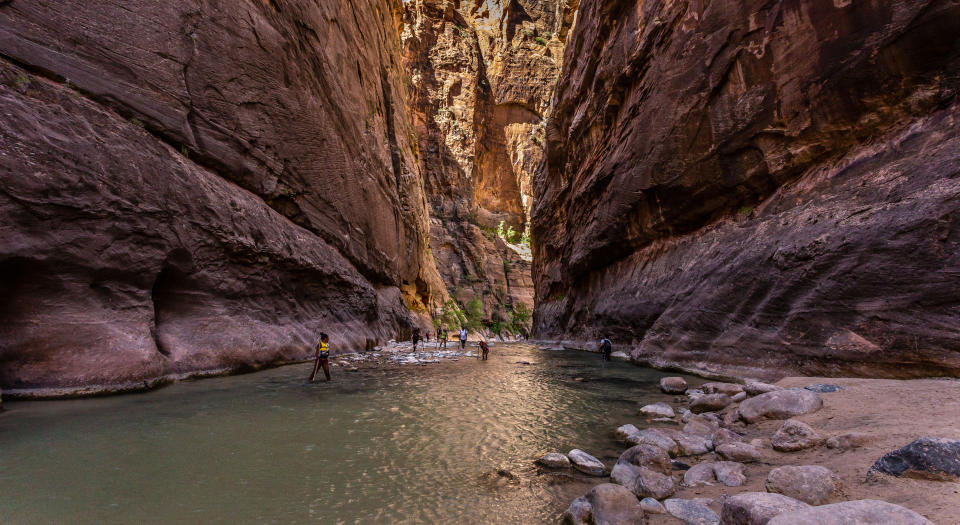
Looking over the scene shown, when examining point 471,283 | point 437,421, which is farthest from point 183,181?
point 471,283

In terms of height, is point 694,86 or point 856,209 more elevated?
point 694,86

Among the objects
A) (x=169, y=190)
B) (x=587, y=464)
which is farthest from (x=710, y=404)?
(x=169, y=190)

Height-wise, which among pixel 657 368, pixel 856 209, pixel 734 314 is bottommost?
pixel 657 368

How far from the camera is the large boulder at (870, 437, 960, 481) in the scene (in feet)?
8.93

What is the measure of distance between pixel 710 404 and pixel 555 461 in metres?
4.24

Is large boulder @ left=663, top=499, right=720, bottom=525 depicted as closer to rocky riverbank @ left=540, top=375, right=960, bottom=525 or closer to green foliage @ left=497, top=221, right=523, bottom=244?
rocky riverbank @ left=540, top=375, right=960, bottom=525

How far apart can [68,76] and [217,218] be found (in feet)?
15.2

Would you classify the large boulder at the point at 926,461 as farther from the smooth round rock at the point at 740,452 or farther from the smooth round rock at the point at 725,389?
the smooth round rock at the point at 725,389

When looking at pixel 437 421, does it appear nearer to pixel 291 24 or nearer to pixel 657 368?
pixel 657 368

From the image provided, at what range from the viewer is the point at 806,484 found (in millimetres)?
3100

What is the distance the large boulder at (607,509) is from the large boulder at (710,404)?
4.78 meters

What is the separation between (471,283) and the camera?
66188mm

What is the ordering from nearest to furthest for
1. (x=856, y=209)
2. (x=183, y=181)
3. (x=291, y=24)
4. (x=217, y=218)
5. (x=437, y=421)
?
(x=437, y=421) → (x=856, y=209) → (x=183, y=181) → (x=217, y=218) → (x=291, y=24)

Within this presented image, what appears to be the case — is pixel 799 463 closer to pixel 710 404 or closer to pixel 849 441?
pixel 849 441
